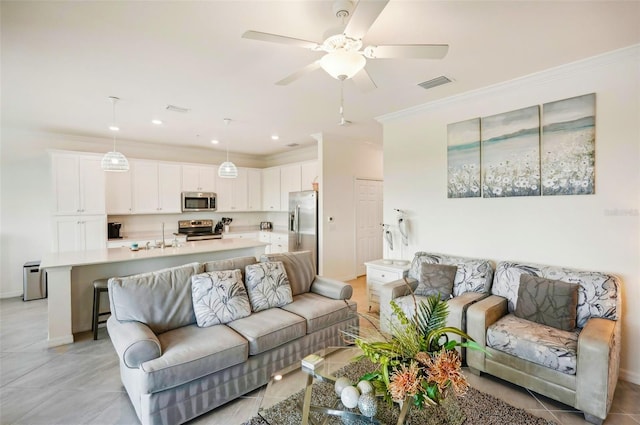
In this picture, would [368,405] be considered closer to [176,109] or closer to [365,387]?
[365,387]

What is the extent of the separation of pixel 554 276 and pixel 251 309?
112 inches

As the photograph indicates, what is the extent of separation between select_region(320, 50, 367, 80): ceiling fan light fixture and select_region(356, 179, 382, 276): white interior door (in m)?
4.14

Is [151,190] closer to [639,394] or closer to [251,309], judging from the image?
[251,309]

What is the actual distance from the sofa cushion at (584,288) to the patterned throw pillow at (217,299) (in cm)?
256

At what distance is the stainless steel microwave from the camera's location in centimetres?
629

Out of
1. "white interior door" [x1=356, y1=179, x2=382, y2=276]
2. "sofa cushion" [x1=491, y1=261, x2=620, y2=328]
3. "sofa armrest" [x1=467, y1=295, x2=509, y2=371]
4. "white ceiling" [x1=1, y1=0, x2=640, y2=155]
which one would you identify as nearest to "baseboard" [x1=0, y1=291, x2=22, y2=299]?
"white ceiling" [x1=1, y1=0, x2=640, y2=155]

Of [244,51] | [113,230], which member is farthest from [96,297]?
[244,51]

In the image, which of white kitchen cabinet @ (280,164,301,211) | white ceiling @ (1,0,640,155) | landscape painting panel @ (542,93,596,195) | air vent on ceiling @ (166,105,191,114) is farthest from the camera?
white kitchen cabinet @ (280,164,301,211)

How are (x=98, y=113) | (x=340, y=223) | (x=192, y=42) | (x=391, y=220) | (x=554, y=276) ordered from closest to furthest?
(x=192, y=42) < (x=554, y=276) < (x=98, y=113) < (x=391, y=220) < (x=340, y=223)

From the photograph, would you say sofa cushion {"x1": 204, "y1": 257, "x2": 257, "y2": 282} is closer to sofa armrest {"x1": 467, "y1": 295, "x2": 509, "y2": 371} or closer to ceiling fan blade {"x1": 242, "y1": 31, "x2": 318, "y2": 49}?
ceiling fan blade {"x1": 242, "y1": 31, "x2": 318, "y2": 49}

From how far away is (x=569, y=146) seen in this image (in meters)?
2.82

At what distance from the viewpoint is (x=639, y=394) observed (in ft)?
7.80

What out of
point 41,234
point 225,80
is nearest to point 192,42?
point 225,80

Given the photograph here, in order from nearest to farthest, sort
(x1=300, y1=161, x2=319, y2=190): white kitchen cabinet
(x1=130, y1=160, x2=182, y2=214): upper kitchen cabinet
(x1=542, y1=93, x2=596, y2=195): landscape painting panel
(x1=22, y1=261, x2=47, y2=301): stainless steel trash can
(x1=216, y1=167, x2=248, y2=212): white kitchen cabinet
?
(x1=542, y1=93, x2=596, y2=195): landscape painting panel → (x1=22, y1=261, x2=47, y2=301): stainless steel trash can → (x1=130, y1=160, x2=182, y2=214): upper kitchen cabinet → (x1=300, y1=161, x2=319, y2=190): white kitchen cabinet → (x1=216, y1=167, x2=248, y2=212): white kitchen cabinet
